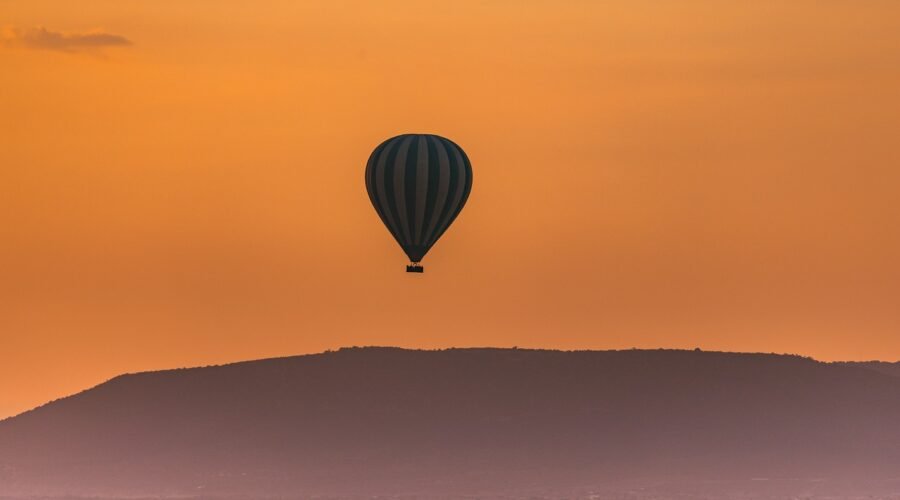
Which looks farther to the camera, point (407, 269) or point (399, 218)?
point (399, 218)

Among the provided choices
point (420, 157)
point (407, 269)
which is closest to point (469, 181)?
point (420, 157)

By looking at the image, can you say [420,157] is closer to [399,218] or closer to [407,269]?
[399,218]

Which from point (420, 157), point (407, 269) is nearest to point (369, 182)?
point (420, 157)

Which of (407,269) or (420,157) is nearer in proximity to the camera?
(407,269)

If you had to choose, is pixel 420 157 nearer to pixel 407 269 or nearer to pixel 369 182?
pixel 369 182
